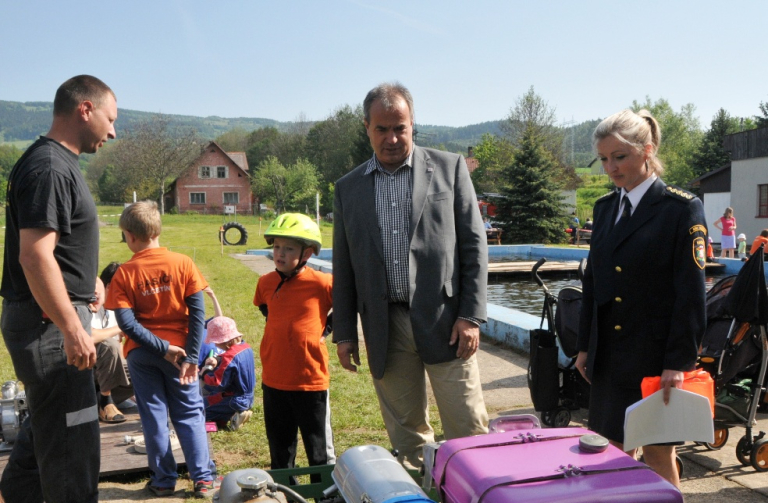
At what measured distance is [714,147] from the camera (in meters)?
51.7

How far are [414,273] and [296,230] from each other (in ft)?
2.97

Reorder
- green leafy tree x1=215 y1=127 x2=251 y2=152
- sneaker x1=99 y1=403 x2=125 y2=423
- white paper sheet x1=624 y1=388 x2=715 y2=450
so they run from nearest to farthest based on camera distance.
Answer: white paper sheet x1=624 y1=388 x2=715 y2=450
sneaker x1=99 y1=403 x2=125 y2=423
green leafy tree x1=215 y1=127 x2=251 y2=152

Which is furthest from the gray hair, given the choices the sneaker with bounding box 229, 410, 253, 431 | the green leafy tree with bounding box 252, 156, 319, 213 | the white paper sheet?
the green leafy tree with bounding box 252, 156, 319, 213

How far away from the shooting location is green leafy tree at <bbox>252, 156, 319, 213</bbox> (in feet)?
219

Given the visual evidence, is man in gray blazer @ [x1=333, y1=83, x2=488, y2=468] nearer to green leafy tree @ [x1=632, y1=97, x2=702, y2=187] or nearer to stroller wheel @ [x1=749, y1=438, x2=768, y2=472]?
stroller wheel @ [x1=749, y1=438, x2=768, y2=472]

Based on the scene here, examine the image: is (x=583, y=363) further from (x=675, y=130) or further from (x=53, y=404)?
(x=675, y=130)

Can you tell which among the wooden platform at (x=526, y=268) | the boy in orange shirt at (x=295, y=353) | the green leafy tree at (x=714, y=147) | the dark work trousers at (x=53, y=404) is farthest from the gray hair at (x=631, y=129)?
the green leafy tree at (x=714, y=147)

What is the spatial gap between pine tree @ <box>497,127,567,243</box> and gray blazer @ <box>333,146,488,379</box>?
103 ft

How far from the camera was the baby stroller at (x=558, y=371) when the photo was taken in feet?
14.7

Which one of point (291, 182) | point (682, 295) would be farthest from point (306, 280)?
point (291, 182)

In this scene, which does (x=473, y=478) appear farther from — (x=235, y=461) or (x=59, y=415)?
(x=235, y=461)

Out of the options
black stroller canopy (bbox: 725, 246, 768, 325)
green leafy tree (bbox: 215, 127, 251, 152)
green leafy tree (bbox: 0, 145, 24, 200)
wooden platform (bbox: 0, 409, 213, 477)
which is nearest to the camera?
black stroller canopy (bbox: 725, 246, 768, 325)

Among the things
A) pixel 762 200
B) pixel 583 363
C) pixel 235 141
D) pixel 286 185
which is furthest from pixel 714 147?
pixel 235 141

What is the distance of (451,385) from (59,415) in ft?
5.48
